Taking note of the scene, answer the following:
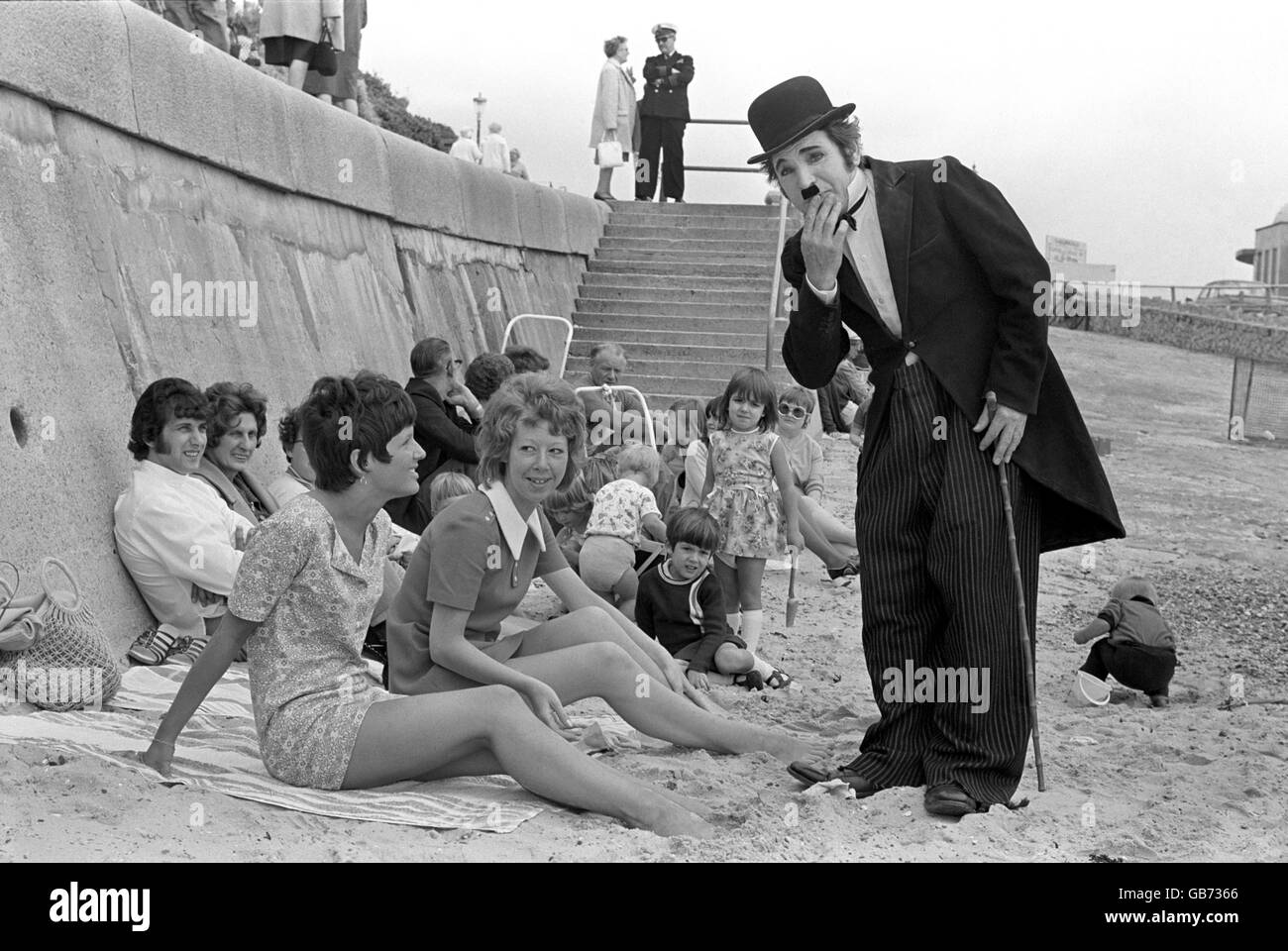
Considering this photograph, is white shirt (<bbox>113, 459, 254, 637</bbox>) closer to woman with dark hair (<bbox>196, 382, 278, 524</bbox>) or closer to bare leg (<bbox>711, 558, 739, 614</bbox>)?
woman with dark hair (<bbox>196, 382, 278, 524</bbox>)

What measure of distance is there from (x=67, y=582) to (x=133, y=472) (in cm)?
68

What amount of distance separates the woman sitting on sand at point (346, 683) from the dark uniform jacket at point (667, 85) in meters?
12.5

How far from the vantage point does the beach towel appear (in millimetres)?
3457

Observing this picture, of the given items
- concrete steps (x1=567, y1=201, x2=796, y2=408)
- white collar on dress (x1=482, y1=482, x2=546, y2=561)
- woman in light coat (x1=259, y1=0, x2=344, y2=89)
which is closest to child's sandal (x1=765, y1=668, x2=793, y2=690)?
white collar on dress (x1=482, y1=482, x2=546, y2=561)

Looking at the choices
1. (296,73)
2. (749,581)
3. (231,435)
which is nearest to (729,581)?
(749,581)

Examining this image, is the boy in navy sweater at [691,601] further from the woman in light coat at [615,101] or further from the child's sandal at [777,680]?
the woman in light coat at [615,101]

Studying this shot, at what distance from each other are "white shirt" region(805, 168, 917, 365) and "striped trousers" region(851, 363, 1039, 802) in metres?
0.15

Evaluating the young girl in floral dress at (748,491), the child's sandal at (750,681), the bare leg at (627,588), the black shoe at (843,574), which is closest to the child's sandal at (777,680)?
the child's sandal at (750,681)

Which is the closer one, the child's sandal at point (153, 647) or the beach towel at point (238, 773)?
the beach towel at point (238, 773)

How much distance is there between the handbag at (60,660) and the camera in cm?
430

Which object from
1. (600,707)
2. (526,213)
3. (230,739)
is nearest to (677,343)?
(526,213)

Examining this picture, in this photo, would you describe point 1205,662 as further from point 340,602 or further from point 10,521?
point 10,521

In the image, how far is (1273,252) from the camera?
56.7 metres
